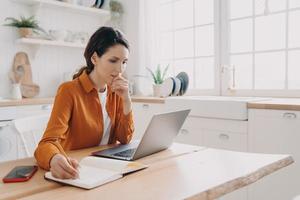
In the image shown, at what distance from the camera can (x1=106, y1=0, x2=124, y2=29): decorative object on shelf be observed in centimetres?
392

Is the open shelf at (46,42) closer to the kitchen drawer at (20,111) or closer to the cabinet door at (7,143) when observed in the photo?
the kitchen drawer at (20,111)

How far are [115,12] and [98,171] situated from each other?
3207 mm

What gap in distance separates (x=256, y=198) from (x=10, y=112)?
2070 millimetres

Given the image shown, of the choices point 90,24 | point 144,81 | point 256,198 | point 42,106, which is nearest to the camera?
point 256,198

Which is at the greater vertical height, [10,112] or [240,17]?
[240,17]

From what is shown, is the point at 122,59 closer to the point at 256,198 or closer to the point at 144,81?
the point at 256,198

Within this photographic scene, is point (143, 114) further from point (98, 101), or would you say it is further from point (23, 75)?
point (98, 101)

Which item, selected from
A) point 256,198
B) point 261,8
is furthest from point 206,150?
point 261,8

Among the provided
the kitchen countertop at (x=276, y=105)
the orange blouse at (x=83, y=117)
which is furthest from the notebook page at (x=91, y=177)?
the kitchen countertop at (x=276, y=105)

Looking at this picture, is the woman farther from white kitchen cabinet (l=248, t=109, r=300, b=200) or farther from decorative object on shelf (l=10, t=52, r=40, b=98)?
decorative object on shelf (l=10, t=52, r=40, b=98)

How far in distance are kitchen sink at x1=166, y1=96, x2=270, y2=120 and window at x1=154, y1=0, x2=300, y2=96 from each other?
17.0 inches

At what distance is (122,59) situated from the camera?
4.87ft

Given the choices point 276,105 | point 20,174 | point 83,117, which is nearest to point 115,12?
point 276,105

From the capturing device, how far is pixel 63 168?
936 millimetres
